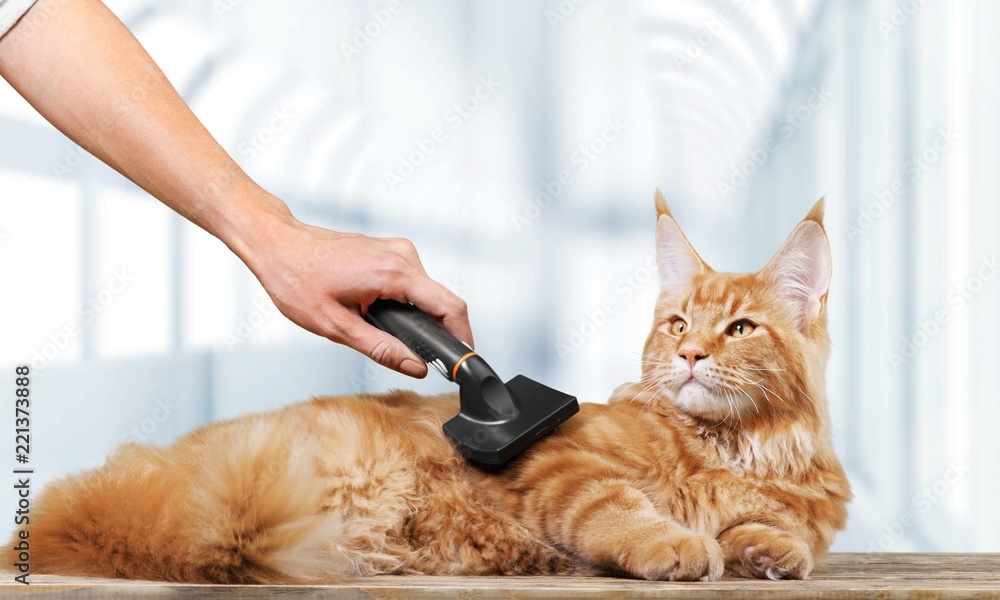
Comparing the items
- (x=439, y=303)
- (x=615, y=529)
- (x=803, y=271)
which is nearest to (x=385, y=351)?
(x=439, y=303)

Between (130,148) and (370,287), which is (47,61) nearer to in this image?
(130,148)

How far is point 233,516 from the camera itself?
38.3 inches

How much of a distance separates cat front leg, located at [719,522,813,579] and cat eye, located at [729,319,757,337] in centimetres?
32

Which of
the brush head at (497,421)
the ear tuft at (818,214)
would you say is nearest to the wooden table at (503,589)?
the brush head at (497,421)

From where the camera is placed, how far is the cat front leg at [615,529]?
1021 mm

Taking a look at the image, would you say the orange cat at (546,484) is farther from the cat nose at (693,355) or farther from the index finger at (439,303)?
the index finger at (439,303)

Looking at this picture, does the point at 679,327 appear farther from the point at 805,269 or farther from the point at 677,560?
the point at 677,560

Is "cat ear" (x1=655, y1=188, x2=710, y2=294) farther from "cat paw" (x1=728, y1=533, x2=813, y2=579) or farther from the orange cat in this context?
"cat paw" (x1=728, y1=533, x2=813, y2=579)

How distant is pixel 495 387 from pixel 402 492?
22 centimetres

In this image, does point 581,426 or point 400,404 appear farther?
point 400,404

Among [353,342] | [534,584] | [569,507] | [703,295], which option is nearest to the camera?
[534,584]

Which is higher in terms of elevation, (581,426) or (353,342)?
(353,342)

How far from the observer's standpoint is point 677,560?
102 cm

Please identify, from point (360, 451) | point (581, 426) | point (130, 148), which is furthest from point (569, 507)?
point (130, 148)
